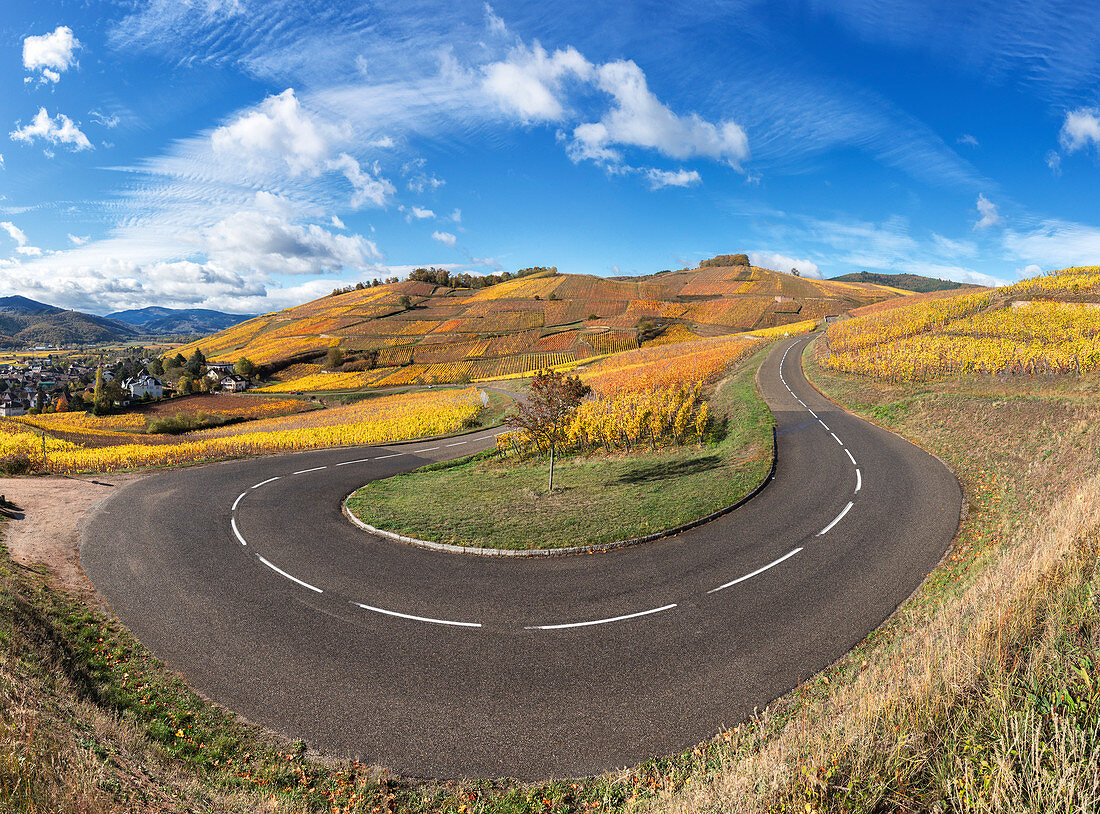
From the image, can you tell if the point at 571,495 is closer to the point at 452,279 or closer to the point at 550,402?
the point at 550,402

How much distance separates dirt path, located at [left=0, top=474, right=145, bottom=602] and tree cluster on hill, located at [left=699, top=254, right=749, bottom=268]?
18070 cm

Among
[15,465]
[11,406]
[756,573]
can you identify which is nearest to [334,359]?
[11,406]

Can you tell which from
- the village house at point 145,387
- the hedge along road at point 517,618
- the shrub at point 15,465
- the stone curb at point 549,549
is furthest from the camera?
the village house at point 145,387

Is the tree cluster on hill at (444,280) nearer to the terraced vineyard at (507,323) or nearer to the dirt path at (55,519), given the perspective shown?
the terraced vineyard at (507,323)

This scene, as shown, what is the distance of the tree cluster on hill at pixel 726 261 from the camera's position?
172 m

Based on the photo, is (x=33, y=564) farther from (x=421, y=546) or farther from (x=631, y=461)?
(x=631, y=461)

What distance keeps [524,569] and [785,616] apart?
18.4 feet

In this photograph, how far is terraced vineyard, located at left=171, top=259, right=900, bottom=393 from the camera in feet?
275

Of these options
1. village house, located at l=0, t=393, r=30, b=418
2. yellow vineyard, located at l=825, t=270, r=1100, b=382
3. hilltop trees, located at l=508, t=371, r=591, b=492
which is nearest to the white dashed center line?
hilltop trees, located at l=508, t=371, r=591, b=492

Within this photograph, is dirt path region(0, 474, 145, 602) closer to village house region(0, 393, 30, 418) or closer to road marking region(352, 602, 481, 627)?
road marking region(352, 602, 481, 627)

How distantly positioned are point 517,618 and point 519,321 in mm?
99615

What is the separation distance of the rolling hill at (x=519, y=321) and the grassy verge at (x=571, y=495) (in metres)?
56.6

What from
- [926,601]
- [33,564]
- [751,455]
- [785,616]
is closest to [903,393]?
[751,455]

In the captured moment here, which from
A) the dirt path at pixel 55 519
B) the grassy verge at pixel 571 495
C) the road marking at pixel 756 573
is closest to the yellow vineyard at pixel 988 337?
the grassy verge at pixel 571 495
